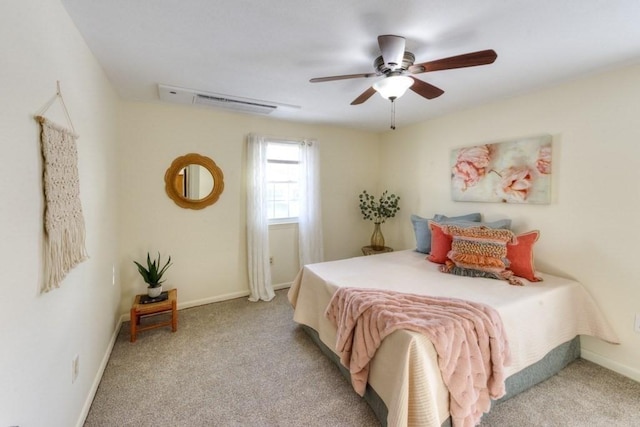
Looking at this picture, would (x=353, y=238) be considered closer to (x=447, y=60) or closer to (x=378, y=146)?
(x=378, y=146)

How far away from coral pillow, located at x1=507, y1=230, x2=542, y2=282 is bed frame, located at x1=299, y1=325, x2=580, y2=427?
1.80 ft

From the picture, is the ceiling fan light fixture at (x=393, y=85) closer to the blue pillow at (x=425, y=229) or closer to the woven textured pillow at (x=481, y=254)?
the woven textured pillow at (x=481, y=254)

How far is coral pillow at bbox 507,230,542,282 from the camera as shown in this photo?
2191 mm

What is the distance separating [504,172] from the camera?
8.81 ft

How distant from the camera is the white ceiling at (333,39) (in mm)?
1395

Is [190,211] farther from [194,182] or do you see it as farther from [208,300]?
[208,300]

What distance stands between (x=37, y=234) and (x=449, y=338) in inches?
76.9

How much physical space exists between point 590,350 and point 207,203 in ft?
12.7

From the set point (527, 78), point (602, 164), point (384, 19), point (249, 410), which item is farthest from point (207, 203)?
point (602, 164)

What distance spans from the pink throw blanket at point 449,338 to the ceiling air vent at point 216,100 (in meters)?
2.18

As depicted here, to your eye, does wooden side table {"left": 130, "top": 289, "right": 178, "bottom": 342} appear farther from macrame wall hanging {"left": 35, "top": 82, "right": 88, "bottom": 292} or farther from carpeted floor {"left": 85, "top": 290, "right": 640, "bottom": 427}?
macrame wall hanging {"left": 35, "top": 82, "right": 88, "bottom": 292}

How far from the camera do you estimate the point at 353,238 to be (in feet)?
14.0

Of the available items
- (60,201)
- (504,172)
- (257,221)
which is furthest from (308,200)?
(60,201)

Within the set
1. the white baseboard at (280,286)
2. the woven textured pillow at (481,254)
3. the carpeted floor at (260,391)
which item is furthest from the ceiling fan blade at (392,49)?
the white baseboard at (280,286)
